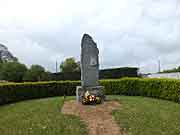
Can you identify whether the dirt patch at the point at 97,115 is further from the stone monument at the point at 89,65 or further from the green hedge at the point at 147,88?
A: the green hedge at the point at 147,88

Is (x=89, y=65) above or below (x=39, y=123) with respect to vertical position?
above

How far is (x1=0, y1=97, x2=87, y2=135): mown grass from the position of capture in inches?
371

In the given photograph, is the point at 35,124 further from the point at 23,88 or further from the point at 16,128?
the point at 23,88

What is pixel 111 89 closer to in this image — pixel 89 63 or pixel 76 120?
pixel 89 63

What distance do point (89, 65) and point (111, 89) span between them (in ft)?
18.4

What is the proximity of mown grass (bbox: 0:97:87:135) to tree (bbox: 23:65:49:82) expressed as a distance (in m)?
20.9

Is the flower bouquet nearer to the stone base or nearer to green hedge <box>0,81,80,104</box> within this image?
the stone base

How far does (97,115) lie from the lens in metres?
11.4

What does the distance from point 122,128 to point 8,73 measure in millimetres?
28024

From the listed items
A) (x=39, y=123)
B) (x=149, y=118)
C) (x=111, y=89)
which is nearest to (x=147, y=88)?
(x=111, y=89)

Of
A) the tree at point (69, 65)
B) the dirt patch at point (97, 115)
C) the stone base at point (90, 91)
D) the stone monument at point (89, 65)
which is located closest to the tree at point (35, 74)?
the tree at point (69, 65)

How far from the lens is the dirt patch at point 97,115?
9727 mm

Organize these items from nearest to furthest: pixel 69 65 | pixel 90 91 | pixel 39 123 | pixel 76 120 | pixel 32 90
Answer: pixel 39 123 < pixel 76 120 < pixel 90 91 < pixel 32 90 < pixel 69 65

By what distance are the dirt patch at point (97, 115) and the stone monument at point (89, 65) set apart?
1032mm
